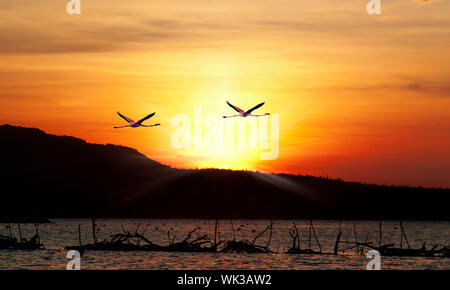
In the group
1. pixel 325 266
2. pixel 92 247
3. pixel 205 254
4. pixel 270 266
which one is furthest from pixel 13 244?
pixel 325 266

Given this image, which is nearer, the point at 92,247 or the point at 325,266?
the point at 325,266

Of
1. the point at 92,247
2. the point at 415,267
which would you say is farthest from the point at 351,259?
the point at 92,247

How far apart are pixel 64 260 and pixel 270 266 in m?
20.0

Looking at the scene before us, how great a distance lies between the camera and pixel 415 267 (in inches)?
2724
